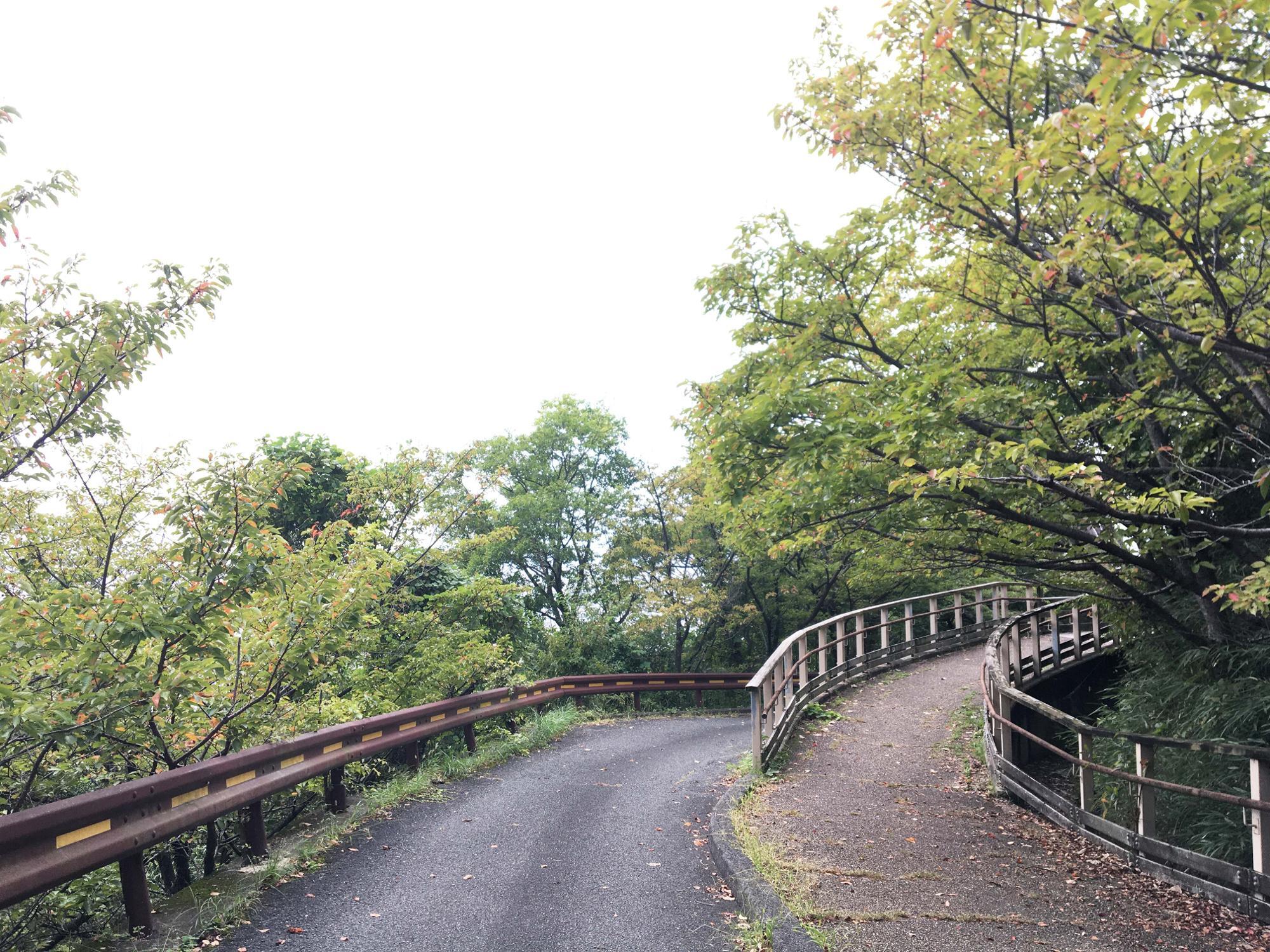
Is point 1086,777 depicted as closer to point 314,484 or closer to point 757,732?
point 757,732

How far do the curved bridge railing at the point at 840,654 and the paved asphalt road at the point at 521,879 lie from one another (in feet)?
4.11

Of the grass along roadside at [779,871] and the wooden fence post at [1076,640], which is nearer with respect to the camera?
the grass along roadside at [779,871]

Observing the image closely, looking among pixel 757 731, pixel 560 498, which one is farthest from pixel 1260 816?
pixel 560 498

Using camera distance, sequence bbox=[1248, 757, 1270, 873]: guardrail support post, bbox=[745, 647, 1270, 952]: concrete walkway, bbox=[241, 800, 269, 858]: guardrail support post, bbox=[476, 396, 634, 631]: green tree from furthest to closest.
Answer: bbox=[476, 396, 634, 631]: green tree → bbox=[241, 800, 269, 858]: guardrail support post → bbox=[1248, 757, 1270, 873]: guardrail support post → bbox=[745, 647, 1270, 952]: concrete walkway

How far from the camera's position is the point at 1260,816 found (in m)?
5.21

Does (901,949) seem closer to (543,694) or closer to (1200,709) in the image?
(1200,709)

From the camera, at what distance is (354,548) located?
8.94 m

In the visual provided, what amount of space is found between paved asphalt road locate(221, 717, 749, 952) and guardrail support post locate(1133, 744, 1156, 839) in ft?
11.3

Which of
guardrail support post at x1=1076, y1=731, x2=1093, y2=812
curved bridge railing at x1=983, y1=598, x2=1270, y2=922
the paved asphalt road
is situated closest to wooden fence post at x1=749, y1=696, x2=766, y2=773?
the paved asphalt road

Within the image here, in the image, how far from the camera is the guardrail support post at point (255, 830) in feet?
19.5

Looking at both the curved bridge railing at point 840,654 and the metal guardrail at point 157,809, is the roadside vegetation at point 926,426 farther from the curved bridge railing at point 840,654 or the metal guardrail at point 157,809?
the curved bridge railing at point 840,654

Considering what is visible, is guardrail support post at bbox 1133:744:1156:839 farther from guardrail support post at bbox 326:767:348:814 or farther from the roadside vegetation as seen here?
guardrail support post at bbox 326:767:348:814

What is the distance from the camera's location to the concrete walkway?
5.00m

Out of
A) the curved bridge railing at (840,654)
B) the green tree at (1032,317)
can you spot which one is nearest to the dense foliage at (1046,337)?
the green tree at (1032,317)
